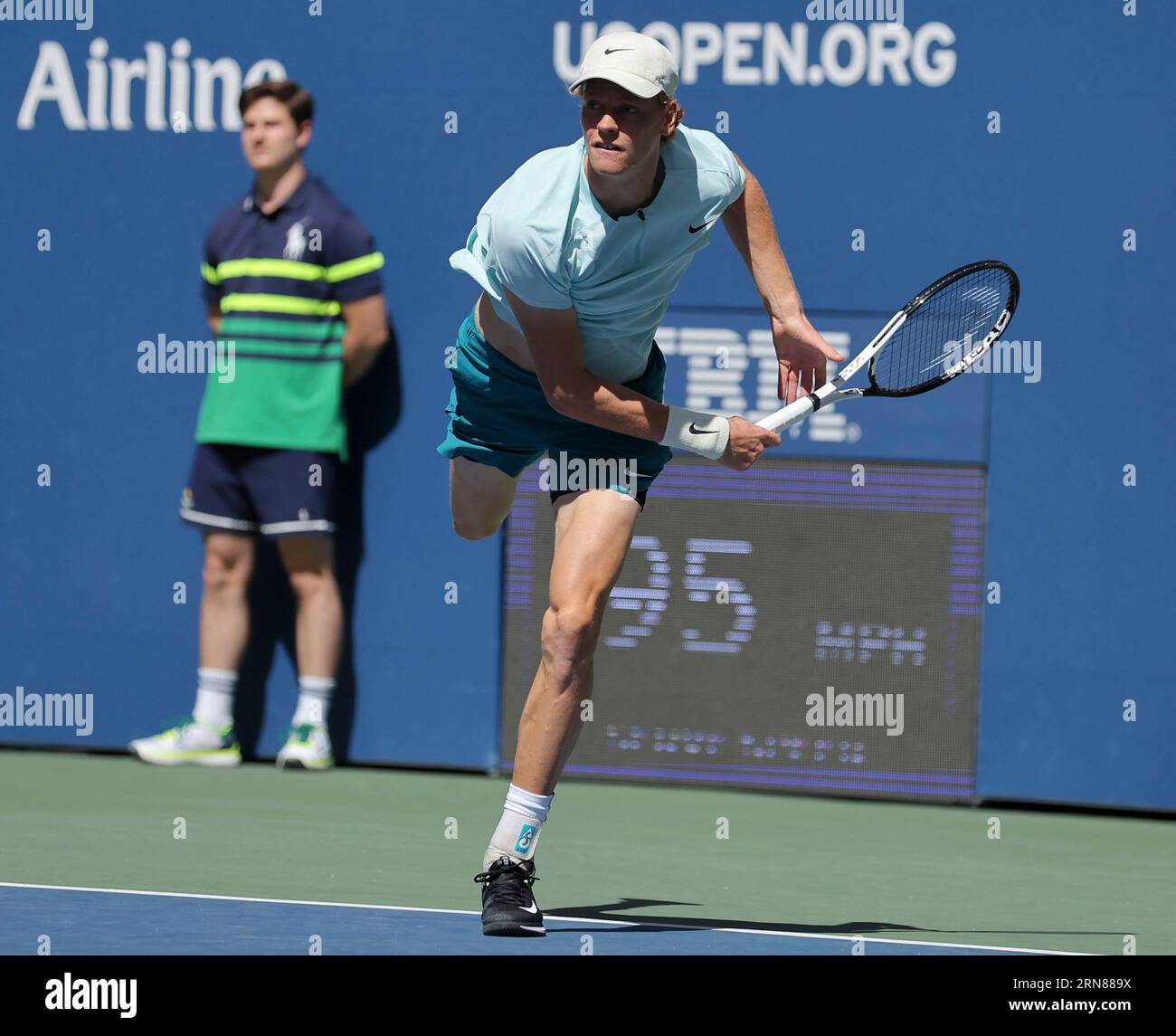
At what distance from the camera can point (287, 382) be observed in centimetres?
810

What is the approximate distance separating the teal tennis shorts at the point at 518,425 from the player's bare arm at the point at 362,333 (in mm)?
2186

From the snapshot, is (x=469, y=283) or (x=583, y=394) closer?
(x=583, y=394)

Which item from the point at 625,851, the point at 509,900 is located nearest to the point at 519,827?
the point at 509,900

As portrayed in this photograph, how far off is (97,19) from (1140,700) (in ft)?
15.2

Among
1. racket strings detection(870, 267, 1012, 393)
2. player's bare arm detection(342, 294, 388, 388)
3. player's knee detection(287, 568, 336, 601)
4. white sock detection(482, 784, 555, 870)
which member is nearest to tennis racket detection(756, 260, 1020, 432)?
racket strings detection(870, 267, 1012, 393)

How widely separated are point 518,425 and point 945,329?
127 centimetres

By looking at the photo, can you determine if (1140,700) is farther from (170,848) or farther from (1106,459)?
(170,848)

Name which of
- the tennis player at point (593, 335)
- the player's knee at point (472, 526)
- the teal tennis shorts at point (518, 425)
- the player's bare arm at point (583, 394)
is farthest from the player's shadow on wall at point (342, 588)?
the player's bare arm at point (583, 394)

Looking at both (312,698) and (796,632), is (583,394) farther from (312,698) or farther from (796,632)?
(312,698)

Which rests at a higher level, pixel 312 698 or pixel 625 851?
pixel 312 698

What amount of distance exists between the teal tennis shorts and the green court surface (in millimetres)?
1144

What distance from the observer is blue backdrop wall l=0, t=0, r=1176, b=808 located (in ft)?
25.0

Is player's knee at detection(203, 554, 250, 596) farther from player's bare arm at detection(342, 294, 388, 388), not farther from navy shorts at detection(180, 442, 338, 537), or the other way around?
player's bare arm at detection(342, 294, 388, 388)

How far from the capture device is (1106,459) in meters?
7.64
